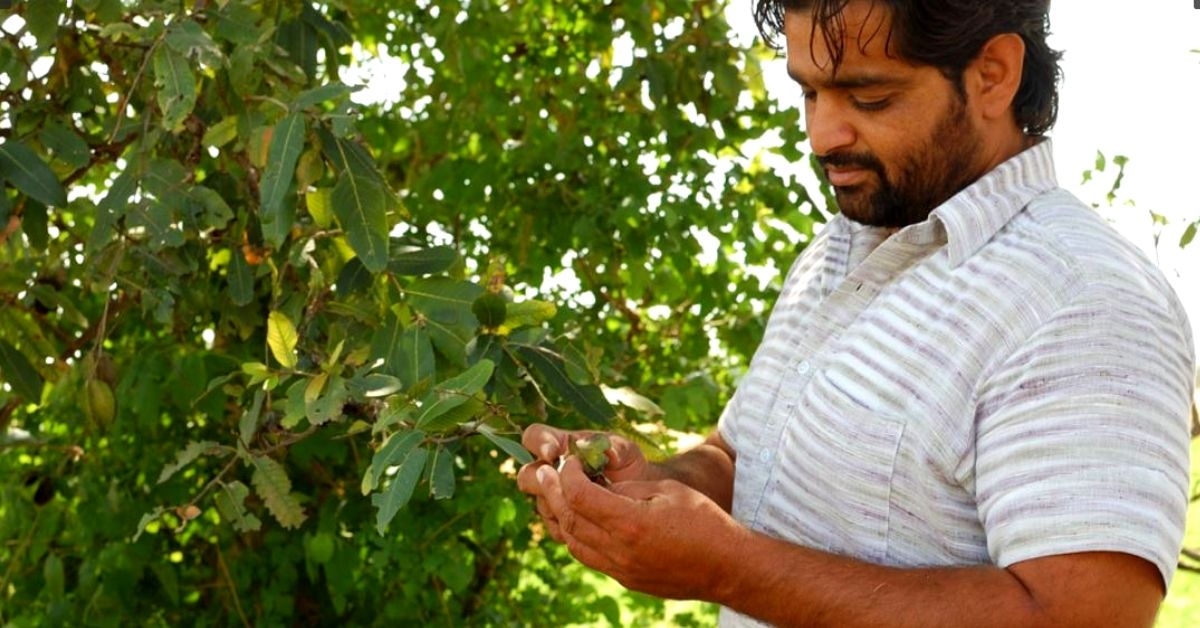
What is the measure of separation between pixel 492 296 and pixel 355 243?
0.22 metres

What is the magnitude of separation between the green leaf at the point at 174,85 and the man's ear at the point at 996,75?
3.65 feet

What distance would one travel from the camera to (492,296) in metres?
2.23

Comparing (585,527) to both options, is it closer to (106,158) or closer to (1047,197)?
(1047,197)

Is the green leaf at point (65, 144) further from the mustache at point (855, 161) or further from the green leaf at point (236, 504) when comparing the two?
the mustache at point (855, 161)

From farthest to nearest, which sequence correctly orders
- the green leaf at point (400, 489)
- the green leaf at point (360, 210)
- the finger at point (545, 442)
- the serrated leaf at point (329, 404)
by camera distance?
1. the green leaf at point (360, 210)
2. the serrated leaf at point (329, 404)
3. the finger at point (545, 442)
4. the green leaf at point (400, 489)

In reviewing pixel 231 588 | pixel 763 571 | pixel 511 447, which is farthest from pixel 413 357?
pixel 231 588

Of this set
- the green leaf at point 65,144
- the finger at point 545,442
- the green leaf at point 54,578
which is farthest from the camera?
the green leaf at point 54,578

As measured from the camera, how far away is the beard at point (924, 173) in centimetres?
186

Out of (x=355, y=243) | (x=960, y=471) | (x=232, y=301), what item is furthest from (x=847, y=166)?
(x=232, y=301)

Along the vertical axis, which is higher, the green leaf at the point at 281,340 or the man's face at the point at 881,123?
the man's face at the point at 881,123

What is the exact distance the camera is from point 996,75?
6.21 feet

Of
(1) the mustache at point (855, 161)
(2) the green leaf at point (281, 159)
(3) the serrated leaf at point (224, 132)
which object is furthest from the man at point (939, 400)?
(3) the serrated leaf at point (224, 132)

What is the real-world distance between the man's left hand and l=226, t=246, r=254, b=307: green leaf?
1.25 meters

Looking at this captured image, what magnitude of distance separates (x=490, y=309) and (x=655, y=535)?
0.62m
